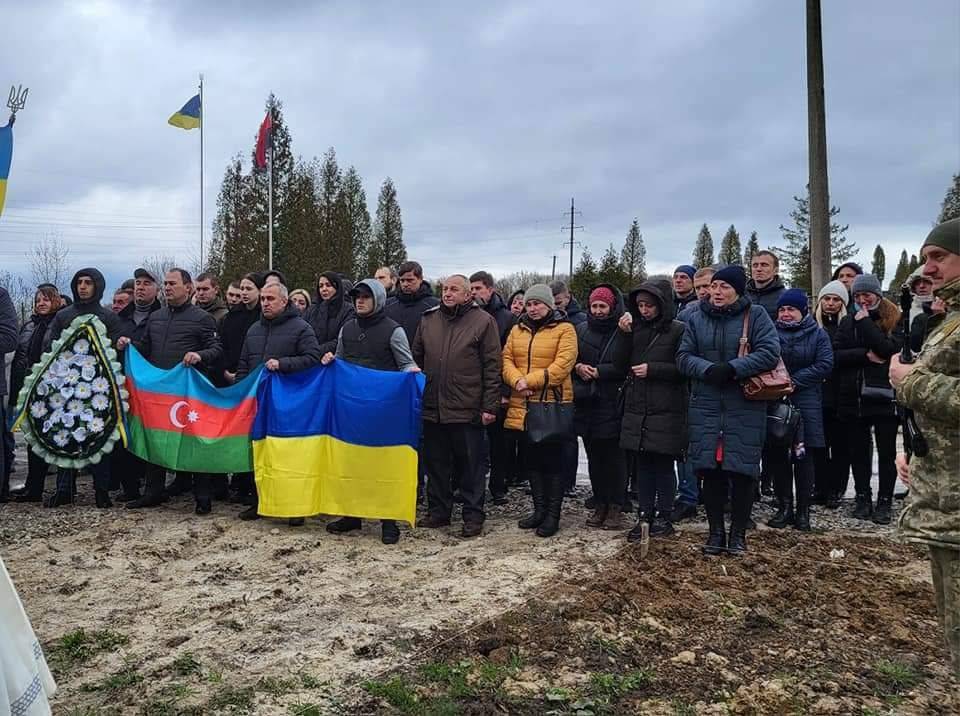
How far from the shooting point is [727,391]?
220 inches

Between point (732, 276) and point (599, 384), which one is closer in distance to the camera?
point (732, 276)

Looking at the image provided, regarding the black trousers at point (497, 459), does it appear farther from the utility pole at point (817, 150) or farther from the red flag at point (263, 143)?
the red flag at point (263, 143)

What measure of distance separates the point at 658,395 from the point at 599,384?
79cm

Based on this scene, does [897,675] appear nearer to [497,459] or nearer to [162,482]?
[497,459]

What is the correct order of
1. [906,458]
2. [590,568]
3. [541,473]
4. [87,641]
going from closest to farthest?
[906,458], [87,641], [590,568], [541,473]

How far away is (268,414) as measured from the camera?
6.87 metres

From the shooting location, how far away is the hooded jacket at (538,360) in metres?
6.33

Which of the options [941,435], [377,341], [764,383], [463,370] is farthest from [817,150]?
[941,435]

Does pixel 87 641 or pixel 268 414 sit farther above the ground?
pixel 268 414

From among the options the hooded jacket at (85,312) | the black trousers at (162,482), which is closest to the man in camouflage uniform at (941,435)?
the black trousers at (162,482)

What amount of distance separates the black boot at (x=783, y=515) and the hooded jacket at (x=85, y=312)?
247 inches

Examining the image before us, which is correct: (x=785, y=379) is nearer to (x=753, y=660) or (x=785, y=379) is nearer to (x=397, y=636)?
(x=753, y=660)

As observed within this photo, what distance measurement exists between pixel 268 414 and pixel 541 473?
2.43m

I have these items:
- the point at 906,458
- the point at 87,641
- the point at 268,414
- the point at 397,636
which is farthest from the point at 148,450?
the point at 906,458
